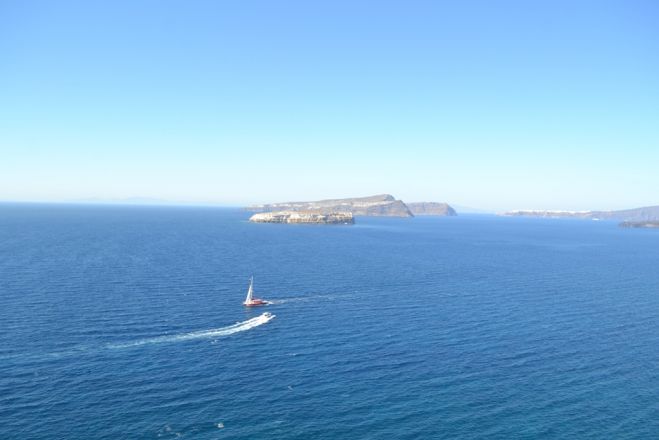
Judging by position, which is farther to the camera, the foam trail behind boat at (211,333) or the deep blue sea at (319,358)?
the foam trail behind boat at (211,333)

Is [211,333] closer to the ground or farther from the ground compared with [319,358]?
farther from the ground

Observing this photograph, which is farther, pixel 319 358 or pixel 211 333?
pixel 211 333

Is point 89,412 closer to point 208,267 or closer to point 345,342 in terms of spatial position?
point 345,342

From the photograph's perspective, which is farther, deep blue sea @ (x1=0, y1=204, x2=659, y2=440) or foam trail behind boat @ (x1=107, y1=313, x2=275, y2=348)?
foam trail behind boat @ (x1=107, y1=313, x2=275, y2=348)
